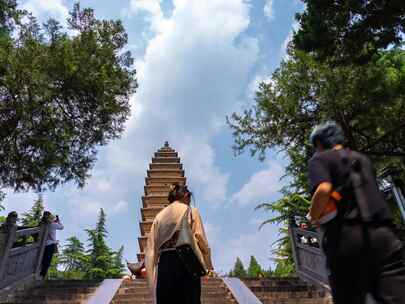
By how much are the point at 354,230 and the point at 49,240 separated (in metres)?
9.09

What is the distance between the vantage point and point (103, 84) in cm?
1173

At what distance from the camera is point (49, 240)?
9.59 m

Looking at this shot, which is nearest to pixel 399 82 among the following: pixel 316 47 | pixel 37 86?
pixel 316 47

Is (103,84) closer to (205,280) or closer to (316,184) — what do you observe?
(205,280)

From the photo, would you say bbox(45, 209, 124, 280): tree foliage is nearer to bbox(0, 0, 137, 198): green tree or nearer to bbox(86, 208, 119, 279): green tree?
bbox(86, 208, 119, 279): green tree

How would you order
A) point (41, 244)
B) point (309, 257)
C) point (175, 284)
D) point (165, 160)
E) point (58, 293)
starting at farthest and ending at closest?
point (165, 160) → point (41, 244) → point (309, 257) → point (58, 293) → point (175, 284)

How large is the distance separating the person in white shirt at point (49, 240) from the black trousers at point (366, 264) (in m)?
8.79

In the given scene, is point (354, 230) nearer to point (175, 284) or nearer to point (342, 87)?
point (175, 284)

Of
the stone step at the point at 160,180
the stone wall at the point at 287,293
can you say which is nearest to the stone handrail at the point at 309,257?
the stone wall at the point at 287,293

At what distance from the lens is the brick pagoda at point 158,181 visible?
2294 cm

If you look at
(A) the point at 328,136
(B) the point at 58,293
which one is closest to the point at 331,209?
(A) the point at 328,136

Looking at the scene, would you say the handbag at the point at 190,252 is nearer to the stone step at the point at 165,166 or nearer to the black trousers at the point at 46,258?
the black trousers at the point at 46,258

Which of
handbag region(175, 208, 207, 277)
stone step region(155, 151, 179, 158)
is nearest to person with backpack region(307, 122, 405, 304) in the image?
handbag region(175, 208, 207, 277)

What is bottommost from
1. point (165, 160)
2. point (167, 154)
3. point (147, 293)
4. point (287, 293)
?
point (287, 293)
